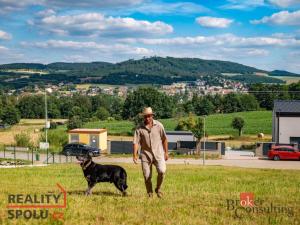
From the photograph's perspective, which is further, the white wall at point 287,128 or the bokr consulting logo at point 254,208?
the white wall at point 287,128

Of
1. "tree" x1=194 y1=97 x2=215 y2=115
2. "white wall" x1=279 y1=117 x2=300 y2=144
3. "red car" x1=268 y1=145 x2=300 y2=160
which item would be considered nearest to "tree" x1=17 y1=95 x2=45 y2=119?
"tree" x1=194 y1=97 x2=215 y2=115

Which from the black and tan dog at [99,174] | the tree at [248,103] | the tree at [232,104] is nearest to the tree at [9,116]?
the tree at [232,104]

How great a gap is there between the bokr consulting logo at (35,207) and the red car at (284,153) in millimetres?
43619

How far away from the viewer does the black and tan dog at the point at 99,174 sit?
425 inches

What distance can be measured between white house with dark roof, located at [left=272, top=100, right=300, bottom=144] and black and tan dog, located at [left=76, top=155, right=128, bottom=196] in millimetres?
51637

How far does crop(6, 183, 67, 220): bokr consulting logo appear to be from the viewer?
7488 millimetres

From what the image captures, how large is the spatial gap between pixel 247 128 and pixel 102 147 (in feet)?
135

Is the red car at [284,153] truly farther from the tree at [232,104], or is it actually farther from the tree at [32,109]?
the tree at [32,109]

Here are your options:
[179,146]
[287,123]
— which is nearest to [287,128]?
[287,123]

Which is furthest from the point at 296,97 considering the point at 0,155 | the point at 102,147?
the point at 0,155

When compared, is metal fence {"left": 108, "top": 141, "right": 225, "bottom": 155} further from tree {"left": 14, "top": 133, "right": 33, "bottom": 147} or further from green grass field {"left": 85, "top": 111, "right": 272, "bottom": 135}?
green grass field {"left": 85, "top": 111, "right": 272, "bottom": 135}

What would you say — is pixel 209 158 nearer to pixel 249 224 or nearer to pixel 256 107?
pixel 249 224

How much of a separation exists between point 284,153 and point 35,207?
45.1m

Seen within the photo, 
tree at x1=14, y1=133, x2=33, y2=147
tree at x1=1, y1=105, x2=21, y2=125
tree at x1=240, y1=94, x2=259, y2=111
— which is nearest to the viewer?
tree at x1=14, y1=133, x2=33, y2=147
